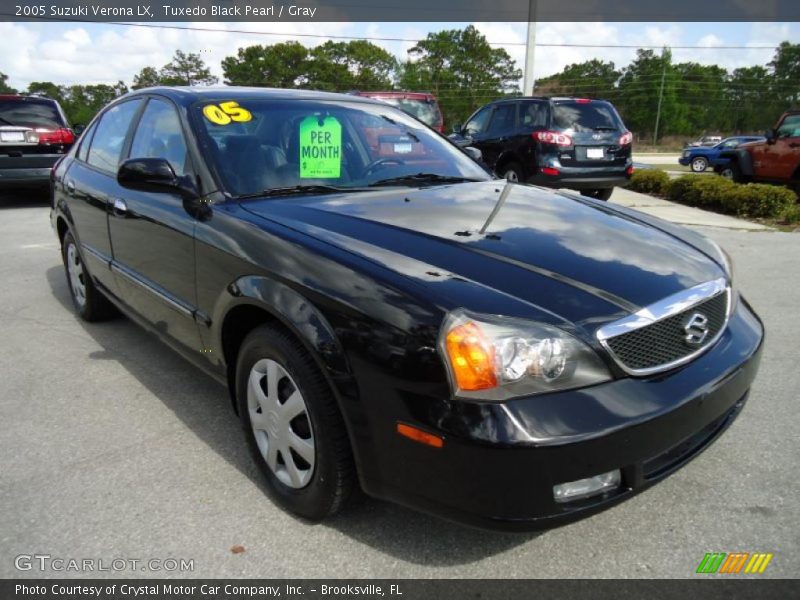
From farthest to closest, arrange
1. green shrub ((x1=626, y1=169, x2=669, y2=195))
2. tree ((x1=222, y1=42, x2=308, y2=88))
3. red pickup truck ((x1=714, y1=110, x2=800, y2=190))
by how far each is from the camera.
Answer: tree ((x1=222, y1=42, x2=308, y2=88))
green shrub ((x1=626, y1=169, x2=669, y2=195))
red pickup truck ((x1=714, y1=110, x2=800, y2=190))

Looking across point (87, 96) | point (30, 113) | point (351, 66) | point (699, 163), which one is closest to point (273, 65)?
point (351, 66)

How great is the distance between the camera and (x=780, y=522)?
215 centimetres

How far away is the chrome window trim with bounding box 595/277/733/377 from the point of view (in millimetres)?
1783

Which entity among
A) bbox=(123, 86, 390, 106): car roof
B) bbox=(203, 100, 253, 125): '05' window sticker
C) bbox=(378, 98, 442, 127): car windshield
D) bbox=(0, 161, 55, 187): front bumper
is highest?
bbox=(378, 98, 442, 127): car windshield

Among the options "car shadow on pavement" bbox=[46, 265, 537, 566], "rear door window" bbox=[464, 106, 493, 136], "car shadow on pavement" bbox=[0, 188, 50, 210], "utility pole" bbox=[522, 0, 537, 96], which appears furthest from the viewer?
"utility pole" bbox=[522, 0, 537, 96]

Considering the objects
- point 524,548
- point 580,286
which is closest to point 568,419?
point 580,286

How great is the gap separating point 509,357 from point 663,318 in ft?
1.97

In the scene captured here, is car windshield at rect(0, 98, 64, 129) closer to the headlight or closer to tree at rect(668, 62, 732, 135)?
the headlight

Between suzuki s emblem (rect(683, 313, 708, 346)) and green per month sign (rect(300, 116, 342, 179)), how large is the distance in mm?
1653

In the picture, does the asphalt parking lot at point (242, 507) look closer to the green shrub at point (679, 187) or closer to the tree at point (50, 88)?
the green shrub at point (679, 187)

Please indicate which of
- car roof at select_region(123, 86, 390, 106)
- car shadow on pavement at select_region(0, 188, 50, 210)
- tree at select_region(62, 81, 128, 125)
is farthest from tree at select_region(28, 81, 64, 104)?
car roof at select_region(123, 86, 390, 106)

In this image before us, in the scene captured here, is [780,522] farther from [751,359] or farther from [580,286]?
[580,286]

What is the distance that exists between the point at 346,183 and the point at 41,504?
182cm

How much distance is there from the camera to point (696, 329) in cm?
204
